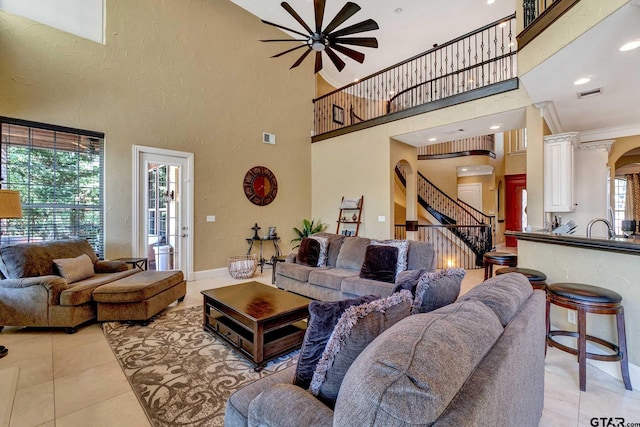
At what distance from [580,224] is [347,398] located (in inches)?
227

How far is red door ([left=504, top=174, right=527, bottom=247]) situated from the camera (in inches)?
380

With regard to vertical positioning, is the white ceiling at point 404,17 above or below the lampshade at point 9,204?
above

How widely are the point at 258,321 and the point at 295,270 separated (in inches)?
77.4

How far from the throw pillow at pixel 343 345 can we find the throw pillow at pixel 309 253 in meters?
3.19

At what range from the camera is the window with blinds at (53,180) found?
144 inches

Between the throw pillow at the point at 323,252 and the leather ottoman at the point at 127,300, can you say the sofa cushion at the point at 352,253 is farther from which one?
the leather ottoman at the point at 127,300

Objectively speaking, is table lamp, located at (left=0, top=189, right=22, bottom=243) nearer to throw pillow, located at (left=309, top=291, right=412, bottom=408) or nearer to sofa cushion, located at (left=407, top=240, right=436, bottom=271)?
throw pillow, located at (left=309, top=291, right=412, bottom=408)

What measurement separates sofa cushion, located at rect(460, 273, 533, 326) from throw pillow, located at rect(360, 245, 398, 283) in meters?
1.85

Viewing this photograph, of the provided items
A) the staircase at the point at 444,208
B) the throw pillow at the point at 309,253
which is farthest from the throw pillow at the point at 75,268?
the staircase at the point at 444,208

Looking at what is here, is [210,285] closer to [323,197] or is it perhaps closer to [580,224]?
[323,197]

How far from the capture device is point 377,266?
351 centimetres

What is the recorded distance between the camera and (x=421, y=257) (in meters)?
3.49

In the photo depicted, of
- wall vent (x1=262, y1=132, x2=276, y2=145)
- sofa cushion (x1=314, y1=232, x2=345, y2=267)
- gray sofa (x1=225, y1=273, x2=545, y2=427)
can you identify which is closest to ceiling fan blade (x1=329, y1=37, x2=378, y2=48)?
sofa cushion (x1=314, y1=232, x2=345, y2=267)

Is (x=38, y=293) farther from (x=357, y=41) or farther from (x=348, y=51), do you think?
(x=357, y=41)
